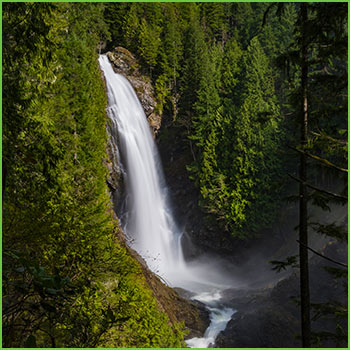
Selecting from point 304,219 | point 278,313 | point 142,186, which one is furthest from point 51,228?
point 142,186

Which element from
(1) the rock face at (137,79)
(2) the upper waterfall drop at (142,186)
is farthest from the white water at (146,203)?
(1) the rock face at (137,79)

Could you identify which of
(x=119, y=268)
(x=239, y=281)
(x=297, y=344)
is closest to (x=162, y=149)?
(x=239, y=281)

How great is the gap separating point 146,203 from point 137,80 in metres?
13.3

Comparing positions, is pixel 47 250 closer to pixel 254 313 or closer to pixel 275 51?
pixel 254 313

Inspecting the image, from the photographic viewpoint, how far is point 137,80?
31156 millimetres

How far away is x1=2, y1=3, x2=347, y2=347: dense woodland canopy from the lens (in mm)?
4133

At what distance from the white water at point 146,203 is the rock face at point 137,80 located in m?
1.06

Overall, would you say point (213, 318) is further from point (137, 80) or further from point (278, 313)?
point (137, 80)

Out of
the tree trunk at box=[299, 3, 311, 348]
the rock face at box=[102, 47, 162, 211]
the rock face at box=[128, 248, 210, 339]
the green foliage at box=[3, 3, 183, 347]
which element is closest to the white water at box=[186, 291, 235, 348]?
the rock face at box=[128, 248, 210, 339]

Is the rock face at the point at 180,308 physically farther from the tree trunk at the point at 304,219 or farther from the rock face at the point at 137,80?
the rock face at the point at 137,80

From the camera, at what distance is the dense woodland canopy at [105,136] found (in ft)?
13.6

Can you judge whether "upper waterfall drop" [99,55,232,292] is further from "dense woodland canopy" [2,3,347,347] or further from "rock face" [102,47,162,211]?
"dense woodland canopy" [2,3,347,347]

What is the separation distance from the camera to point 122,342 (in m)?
6.84

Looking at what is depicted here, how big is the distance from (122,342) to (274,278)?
18.5 meters
